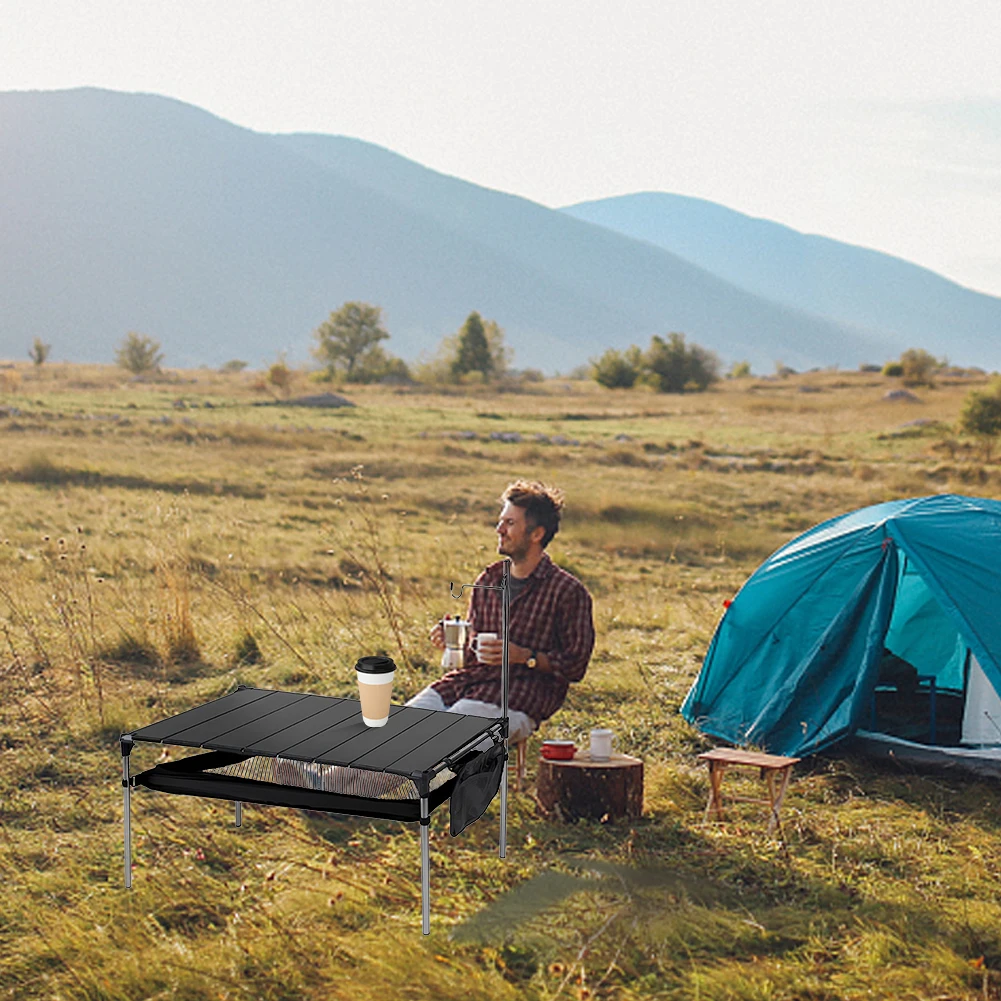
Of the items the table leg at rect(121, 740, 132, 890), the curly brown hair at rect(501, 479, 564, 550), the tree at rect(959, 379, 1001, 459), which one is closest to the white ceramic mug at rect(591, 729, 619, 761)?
the curly brown hair at rect(501, 479, 564, 550)

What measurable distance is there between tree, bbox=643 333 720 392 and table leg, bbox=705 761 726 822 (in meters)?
61.5

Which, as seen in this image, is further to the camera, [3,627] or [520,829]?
[3,627]

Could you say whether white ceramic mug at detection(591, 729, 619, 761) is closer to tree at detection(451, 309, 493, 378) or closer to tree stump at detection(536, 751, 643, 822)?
tree stump at detection(536, 751, 643, 822)

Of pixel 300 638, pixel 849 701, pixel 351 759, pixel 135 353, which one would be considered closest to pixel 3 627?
pixel 300 638

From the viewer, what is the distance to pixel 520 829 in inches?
235

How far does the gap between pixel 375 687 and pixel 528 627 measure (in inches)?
60.3

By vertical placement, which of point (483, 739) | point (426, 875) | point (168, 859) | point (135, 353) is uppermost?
point (135, 353)

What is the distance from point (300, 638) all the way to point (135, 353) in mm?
66601

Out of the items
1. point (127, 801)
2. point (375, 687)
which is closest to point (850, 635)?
point (375, 687)

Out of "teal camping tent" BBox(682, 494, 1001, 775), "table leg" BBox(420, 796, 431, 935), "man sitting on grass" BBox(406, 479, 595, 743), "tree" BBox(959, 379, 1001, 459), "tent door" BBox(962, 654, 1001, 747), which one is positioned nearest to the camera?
"table leg" BBox(420, 796, 431, 935)

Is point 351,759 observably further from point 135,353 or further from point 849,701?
point 135,353

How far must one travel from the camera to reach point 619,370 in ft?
223

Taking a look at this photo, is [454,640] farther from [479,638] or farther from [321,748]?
[321,748]

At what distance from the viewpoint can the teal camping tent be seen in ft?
23.4
